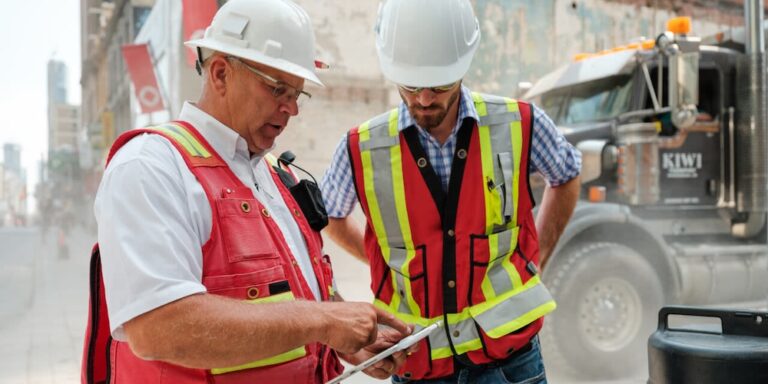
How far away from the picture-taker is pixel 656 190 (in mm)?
5094

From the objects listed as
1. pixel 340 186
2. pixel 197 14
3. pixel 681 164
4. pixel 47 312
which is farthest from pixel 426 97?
pixel 47 312

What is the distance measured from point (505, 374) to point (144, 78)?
34.9 ft

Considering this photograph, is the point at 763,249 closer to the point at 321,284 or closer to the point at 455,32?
the point at 455,32

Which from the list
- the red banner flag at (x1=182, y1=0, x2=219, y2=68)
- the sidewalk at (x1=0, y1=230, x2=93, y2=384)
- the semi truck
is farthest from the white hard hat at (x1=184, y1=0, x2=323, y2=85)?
the red banner flag at (x1=182, y1=0, x2=219, y2=68)

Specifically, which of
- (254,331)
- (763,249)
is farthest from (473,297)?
(763,249)

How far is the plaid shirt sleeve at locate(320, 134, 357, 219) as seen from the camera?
7.17ft

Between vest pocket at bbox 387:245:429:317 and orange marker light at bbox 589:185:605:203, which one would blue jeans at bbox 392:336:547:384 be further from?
orange marker light at bbox 589:185:605:203

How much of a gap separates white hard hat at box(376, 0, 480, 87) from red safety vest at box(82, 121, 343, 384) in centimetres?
75

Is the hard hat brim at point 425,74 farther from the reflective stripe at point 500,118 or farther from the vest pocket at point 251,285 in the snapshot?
the vest pocket at point 251,285

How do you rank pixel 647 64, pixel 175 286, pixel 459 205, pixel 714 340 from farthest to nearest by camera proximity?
pixel 647 64, pixel 459 205, pixel 714 340, pixel 175 286

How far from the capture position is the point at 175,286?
3.89ft

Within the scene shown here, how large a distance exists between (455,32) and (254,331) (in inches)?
46.9

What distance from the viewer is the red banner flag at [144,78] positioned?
1127 centimetres

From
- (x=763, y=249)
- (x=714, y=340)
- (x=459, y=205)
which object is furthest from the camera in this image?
(x=763, y=249)
